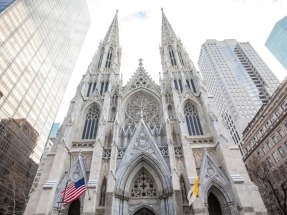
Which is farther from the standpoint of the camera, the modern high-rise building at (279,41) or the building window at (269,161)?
the modern high-rise building at (279,41)

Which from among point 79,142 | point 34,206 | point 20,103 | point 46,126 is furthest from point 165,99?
point 46,126

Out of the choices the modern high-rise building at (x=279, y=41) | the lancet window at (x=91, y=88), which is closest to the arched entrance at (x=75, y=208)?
the lancet window at (x=91, y=88)

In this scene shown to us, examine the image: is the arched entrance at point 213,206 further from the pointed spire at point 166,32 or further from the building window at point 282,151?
the pointed spire at point 166,32

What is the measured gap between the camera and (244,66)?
70750 mm

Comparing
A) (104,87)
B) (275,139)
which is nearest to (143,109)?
(104,87)

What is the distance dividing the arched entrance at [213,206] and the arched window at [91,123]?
14092 mm

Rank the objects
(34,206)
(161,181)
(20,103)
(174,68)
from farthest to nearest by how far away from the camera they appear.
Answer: (20,103)
(174,68)
(161,181)
(34,206)

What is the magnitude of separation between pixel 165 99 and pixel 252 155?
26273mm

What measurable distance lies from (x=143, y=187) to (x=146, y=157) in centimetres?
300

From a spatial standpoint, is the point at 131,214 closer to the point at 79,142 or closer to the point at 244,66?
the point at 79,142

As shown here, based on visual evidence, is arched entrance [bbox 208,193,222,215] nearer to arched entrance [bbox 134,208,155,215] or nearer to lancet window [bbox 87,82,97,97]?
arched entrance [bbox 134,208,155,215]

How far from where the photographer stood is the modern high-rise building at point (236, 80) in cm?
5339

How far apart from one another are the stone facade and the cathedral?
1044 centimetres

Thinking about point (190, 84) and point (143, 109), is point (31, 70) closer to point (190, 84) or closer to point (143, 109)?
point (143, 109)
